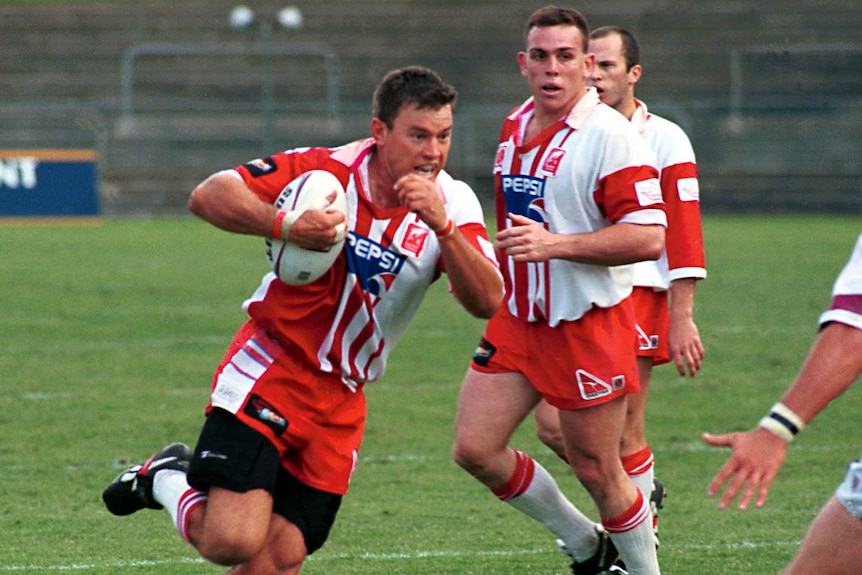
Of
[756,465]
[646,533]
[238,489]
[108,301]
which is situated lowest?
[108,301]

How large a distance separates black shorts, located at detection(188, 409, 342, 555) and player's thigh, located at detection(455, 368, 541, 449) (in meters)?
0.67

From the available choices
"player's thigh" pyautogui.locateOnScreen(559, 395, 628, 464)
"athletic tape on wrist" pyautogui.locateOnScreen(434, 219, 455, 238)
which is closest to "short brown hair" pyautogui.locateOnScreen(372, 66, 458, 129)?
"athletic tape on wrist" pyautogui.locateOnScreen(434, 219, 455, 238)

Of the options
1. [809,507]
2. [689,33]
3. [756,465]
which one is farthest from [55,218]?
[756,465]

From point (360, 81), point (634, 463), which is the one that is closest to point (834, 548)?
point (634, 463)

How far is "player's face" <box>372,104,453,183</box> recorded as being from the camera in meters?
4.02

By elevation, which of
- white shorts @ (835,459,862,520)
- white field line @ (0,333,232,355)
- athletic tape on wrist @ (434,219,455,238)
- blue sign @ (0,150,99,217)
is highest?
athletic tape on wrist @ (434,219,455,238)

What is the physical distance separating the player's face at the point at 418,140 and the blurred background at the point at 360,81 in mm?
19864

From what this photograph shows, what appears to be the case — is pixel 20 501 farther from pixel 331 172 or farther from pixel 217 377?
pixel 331 172

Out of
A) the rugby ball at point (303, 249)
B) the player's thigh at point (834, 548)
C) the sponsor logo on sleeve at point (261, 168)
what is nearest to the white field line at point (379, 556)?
the rugby ball at point (303, 249)

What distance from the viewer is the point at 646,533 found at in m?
4.64

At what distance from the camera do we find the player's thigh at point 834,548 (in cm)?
298

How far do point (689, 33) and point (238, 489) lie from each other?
25.9 metres

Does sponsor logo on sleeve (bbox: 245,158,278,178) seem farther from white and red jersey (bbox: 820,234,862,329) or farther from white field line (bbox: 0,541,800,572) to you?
white and red jersey (bbox: 820,234,862,329)

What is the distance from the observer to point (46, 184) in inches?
819
